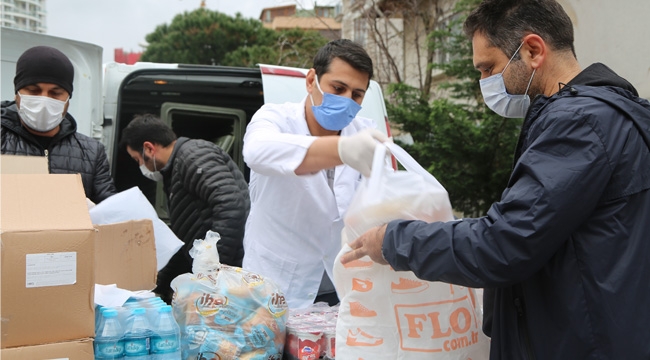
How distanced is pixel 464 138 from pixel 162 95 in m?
3.53

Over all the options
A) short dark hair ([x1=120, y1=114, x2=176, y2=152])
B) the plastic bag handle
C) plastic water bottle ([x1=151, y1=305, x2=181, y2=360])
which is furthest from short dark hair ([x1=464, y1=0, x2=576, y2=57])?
short dark hair ([x1=120, y1=114, x2=176, y2=152])

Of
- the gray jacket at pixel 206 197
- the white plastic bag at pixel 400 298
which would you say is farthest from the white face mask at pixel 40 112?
the white plastic bag at pixel 400 298

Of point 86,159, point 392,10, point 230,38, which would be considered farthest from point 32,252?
point 230,38

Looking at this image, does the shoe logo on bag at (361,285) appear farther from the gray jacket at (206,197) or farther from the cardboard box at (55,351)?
the gray jacket at (206,197)

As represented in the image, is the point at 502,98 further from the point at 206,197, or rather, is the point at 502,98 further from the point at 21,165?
the point at 206,197

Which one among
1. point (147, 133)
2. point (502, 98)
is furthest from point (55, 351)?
point (147, 133)

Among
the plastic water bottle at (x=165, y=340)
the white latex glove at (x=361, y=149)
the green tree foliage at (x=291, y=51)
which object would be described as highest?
the green tree foliage at (x=291, y=51)

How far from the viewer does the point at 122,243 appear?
2.01m

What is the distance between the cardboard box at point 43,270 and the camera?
4.88 feet

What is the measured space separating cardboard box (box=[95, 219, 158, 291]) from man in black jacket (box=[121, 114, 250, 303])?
129 centimetres

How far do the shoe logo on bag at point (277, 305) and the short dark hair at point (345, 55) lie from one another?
3.04 ft

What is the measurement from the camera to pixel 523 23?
1.63 meters

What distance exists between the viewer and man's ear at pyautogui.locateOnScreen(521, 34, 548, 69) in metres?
1.62

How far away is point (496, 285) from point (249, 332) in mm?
739
